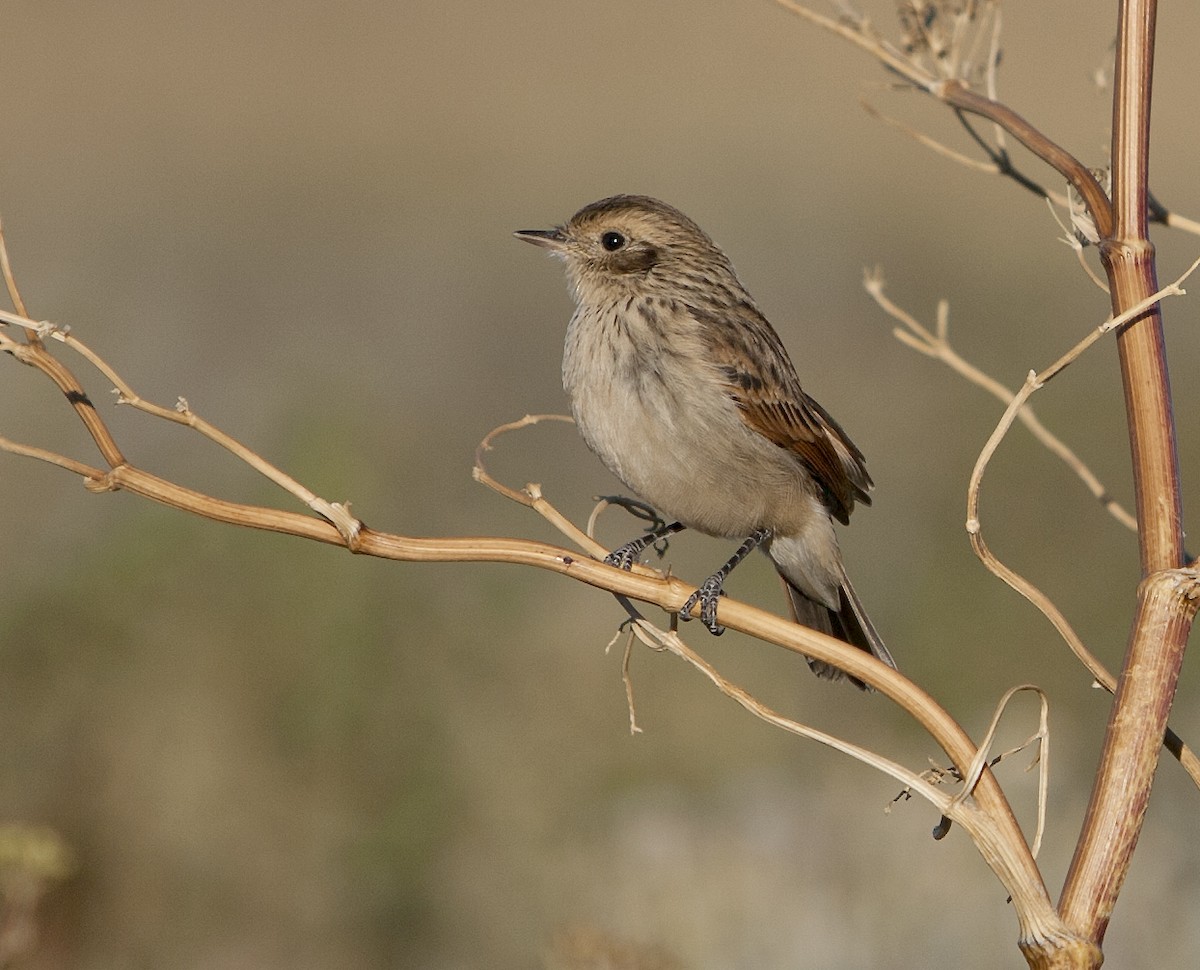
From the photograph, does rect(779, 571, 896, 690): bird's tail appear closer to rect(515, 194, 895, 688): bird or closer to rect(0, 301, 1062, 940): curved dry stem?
rect(515, 194, 895, 688): bird

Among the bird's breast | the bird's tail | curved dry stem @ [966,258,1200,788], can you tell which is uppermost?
the bird's breast

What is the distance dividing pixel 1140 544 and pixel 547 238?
3.16 meters

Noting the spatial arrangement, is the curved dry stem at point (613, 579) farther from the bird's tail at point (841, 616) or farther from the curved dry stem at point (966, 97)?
the bird's tail at point (841, 616)

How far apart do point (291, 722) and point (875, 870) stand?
1.67 meters

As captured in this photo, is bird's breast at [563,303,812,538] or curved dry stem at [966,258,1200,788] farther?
bird's breast at [563,303,812,538]

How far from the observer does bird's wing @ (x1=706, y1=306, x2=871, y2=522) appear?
4.22 m

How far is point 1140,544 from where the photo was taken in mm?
1668

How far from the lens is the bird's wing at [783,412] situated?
4219 mm

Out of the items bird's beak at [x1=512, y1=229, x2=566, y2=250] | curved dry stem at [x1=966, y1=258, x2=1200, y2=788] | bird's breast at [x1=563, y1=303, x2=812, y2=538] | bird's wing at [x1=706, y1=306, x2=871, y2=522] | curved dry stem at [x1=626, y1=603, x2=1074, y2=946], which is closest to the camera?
curved dry stem at [x1=626, y1=603, x2=1074, y2=946]

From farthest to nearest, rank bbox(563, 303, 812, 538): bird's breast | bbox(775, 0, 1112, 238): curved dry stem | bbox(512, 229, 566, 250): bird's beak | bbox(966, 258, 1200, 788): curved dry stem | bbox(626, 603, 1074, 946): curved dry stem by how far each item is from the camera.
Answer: bbox(512, 229, 566, 250): bird's beak → bbox(563, 303, 812, 538): bird's breast → bbox(775, 0, 1112, 238): curved dry stem → bbox(966, 258, 1200, 788): curved dry stem → bbox(626, 603, 1074, 946): curved dry stem

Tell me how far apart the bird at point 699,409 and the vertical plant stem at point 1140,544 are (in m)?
A: 2.13

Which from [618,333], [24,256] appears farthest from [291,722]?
[24,256]

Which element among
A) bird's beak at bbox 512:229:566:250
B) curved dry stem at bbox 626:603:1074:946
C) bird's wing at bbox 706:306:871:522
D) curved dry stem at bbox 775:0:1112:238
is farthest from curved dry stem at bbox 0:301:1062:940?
bird's beak at bbox 512:229:566:250

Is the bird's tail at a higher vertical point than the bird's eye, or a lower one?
lower
